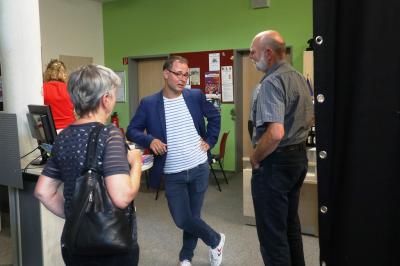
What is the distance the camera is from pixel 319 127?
72cm

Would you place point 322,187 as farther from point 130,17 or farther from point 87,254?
point 130,17

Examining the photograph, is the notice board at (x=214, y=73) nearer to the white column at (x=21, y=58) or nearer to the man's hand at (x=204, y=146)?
the man's hand at (x=204, y=146)

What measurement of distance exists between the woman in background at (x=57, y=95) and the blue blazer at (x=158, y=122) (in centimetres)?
115

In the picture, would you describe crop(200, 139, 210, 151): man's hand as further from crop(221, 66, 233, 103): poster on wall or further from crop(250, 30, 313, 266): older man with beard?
crop(221, 66, 233, 103): poster on wall

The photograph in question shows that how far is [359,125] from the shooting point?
0.68 metres

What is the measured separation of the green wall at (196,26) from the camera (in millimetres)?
5617

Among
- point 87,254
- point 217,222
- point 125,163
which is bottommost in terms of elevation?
point 217,222

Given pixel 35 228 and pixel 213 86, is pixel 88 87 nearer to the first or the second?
pixel 35 228

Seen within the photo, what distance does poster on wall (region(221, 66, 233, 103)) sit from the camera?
20.3ft

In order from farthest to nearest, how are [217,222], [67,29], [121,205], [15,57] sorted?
[67,29], [217,222], [15,57], [121,205]

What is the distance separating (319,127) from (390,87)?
0.14m

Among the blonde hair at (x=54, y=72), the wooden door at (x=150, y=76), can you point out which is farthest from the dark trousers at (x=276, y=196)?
the wooden door at (x=150, y=76)

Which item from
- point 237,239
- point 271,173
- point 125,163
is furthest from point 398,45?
point 237,239

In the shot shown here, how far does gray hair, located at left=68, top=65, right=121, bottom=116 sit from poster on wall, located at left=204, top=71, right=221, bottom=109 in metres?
4.88
